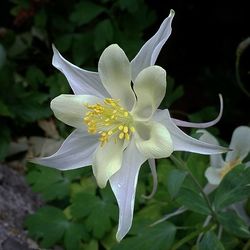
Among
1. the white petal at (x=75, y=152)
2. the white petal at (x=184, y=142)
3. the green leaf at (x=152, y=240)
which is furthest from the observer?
the green leaf at (x=152, y=240)

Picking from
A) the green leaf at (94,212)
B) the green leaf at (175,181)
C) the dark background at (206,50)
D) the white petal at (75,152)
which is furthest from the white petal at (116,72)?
the dark background at (206,50)

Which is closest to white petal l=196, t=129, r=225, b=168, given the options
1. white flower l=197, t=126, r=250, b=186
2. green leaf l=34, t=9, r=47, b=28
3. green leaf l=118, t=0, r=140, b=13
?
white flower l=197, t=126, r=250, b=186

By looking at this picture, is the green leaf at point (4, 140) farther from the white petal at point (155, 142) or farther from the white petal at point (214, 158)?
the white petal at point (155, 142)

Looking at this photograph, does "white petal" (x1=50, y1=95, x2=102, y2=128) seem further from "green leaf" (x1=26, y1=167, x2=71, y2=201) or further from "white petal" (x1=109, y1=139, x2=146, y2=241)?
"green leaf" (x1=26, y1=167, x2=71, y2=201)

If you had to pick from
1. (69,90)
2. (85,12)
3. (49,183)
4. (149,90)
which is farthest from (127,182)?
(85,12)

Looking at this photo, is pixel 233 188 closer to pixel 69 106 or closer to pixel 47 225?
pixel 69 106
